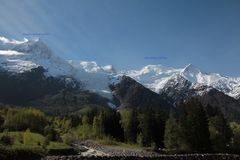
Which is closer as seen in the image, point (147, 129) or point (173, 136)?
point (173, 136)

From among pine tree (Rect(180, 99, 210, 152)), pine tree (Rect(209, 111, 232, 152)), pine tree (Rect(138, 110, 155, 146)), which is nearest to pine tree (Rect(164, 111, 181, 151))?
pine tree (Rect(180, 99, 210, 152))

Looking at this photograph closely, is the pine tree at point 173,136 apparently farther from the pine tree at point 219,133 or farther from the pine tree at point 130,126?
the pine tree at point 130,126

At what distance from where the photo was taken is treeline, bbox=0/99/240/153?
118 metres

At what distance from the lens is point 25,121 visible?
16538cm

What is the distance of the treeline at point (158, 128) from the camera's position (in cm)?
11800

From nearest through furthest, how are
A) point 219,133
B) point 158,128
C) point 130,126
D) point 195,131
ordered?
1. point 195,131
2. point 219,133
3. point 158,128
4. point 130,126

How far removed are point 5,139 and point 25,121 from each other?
64077mm

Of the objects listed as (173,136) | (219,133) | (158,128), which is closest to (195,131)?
(173,136)

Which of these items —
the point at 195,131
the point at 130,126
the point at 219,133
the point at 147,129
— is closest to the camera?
the point at 195,131

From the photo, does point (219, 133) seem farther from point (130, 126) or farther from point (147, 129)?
point (130, 126)

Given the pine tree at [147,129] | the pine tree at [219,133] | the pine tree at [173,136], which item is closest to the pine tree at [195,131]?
the pine tree at [173,136]

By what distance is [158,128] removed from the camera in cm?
14562

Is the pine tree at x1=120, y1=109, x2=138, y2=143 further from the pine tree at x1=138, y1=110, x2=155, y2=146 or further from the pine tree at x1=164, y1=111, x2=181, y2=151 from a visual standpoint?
the pine tree at x1=164, y1=111, x2=181, y2=151

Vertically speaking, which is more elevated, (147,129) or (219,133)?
(147,129)
